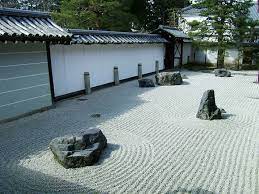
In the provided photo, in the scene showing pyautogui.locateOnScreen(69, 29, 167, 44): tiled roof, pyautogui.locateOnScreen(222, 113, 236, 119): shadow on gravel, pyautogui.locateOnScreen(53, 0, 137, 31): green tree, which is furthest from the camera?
pyautogui.locateOnScreen(53, 0, 137, 31): green tree

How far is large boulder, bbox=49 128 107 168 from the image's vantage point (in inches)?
253

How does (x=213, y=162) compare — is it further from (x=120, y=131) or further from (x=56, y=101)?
(x=56, y=101)

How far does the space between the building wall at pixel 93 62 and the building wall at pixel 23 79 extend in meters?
1.62

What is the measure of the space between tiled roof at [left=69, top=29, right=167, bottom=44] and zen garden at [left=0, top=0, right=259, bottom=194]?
86mm

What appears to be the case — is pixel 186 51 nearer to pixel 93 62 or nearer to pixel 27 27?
pixel 93 62

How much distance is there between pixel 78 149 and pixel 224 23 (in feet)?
72.9

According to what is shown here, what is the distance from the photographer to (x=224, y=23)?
1000 inches

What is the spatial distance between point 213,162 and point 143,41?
598 inches

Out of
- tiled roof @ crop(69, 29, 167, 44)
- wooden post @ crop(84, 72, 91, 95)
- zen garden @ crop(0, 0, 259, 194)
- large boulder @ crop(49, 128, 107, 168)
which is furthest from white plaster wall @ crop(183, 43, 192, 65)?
large boulder @ crop(49, 128, 107, 168)

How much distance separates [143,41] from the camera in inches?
822

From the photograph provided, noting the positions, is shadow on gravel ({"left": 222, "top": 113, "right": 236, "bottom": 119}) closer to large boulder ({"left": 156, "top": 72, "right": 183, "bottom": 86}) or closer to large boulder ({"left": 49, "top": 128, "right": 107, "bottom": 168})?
large boulder ({"left": 49, "top": 128, "right": 107, "bottom": 168})

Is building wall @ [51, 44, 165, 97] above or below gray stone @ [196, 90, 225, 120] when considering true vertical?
above

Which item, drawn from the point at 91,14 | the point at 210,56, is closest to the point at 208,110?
the point at 91,14

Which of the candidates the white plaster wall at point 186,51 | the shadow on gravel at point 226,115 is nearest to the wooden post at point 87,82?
the shadow on gravel at point 226,115
